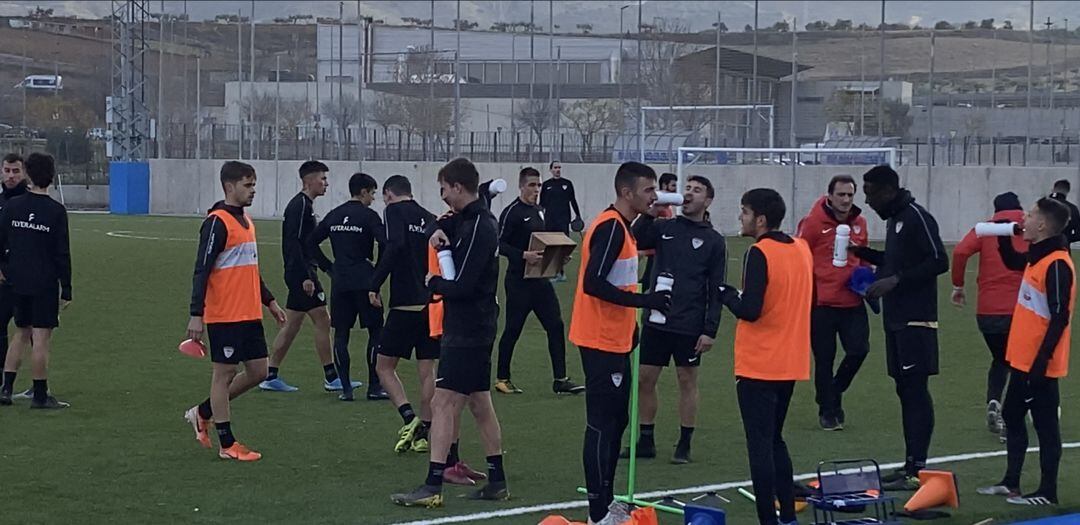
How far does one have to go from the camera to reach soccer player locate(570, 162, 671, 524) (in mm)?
7477

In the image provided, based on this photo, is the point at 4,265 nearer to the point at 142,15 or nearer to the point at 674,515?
the point at 674,515

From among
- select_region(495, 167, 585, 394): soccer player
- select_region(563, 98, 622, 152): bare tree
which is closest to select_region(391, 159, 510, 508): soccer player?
select_region(495, 167, 585, 394): soccer player

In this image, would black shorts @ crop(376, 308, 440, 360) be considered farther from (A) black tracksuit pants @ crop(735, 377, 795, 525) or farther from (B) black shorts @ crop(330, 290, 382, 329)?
(A) black tracksuit pants @ crop(735, 377, 795, 525)

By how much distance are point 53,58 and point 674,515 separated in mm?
59302

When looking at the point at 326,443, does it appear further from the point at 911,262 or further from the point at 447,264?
the point at 911,262

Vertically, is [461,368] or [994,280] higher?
[994,280]

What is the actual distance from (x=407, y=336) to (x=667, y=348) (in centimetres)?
181

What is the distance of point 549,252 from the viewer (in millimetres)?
8039

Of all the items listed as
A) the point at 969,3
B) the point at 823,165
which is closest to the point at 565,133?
the point at 823,165

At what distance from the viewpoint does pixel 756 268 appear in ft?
24.0

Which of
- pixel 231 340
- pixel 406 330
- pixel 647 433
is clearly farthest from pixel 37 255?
pixel 647 433

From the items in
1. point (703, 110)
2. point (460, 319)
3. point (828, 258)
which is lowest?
point (460, 319)

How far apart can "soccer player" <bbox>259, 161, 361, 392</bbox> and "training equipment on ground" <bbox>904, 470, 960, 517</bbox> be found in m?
5.84

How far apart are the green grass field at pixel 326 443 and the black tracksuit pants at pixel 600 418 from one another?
20.0 inches
